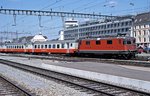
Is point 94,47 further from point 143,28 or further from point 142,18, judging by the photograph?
point 142,18

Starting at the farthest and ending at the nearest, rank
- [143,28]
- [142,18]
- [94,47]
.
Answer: [142,18]
[143,28]
[94,47]

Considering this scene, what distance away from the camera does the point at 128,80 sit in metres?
16.2

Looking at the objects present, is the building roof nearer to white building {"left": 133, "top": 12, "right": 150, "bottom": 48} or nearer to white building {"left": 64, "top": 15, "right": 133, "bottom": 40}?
white building {"left": 133, "top": 12, "right": 150, "bottom": 48}

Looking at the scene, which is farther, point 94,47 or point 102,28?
point 102,28

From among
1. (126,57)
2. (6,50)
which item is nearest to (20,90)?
(126,57)

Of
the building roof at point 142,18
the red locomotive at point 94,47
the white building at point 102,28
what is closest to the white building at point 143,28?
the building roof at point 142,18

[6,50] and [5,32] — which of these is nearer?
[6,50]

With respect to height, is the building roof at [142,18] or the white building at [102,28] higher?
the building roof at [142,18]

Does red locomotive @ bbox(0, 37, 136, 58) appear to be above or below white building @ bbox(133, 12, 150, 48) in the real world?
below

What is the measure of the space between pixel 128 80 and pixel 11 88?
237 inches

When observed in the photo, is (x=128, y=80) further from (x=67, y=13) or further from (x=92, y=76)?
(x=67, y=13)

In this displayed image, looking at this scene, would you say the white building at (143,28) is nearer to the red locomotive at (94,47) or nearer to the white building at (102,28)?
the white building at (102,28)

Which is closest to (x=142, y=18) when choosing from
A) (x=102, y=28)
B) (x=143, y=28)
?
(x=143, y=28)

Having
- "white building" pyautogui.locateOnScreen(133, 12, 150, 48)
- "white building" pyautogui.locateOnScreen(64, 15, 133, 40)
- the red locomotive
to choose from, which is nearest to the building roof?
"white building" pyautogui.locateOnScreen(133, 12, 150, 48)
